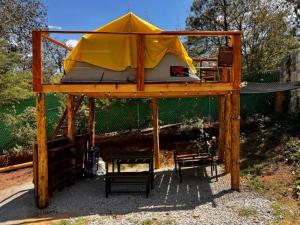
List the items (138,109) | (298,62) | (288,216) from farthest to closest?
(138,109) → (298,62) → (288,216)

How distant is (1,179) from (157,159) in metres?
4.60

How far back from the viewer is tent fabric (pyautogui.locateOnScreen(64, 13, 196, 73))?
308 inches

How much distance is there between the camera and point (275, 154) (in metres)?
9.90

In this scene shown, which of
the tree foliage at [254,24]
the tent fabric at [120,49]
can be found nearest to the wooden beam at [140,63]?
the tent fabric at [120,49]

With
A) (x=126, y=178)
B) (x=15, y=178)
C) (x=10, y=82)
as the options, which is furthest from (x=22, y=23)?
(x=126, y=178)

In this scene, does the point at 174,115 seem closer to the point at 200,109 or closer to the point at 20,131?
the point at 200,109

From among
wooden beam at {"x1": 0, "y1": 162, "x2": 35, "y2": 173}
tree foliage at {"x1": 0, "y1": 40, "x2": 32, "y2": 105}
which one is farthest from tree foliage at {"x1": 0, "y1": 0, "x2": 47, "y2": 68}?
wooden beam at {"x1": 0, "y1": 162, "x2": 35, "y2": 173}

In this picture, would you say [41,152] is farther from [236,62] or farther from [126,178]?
[236,62]

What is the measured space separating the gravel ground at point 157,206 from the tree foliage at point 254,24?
12.6 m

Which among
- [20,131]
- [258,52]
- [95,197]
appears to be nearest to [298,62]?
[258,52]

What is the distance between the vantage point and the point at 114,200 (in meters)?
7.63

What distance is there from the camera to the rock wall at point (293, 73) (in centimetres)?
1276

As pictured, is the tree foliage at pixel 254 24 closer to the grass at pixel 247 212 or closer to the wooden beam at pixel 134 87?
the wooden beam at pixel 134 87

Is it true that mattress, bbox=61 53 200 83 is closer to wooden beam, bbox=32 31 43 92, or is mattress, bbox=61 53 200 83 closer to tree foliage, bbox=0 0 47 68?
wooden beam, bbox=32 31 43 92
